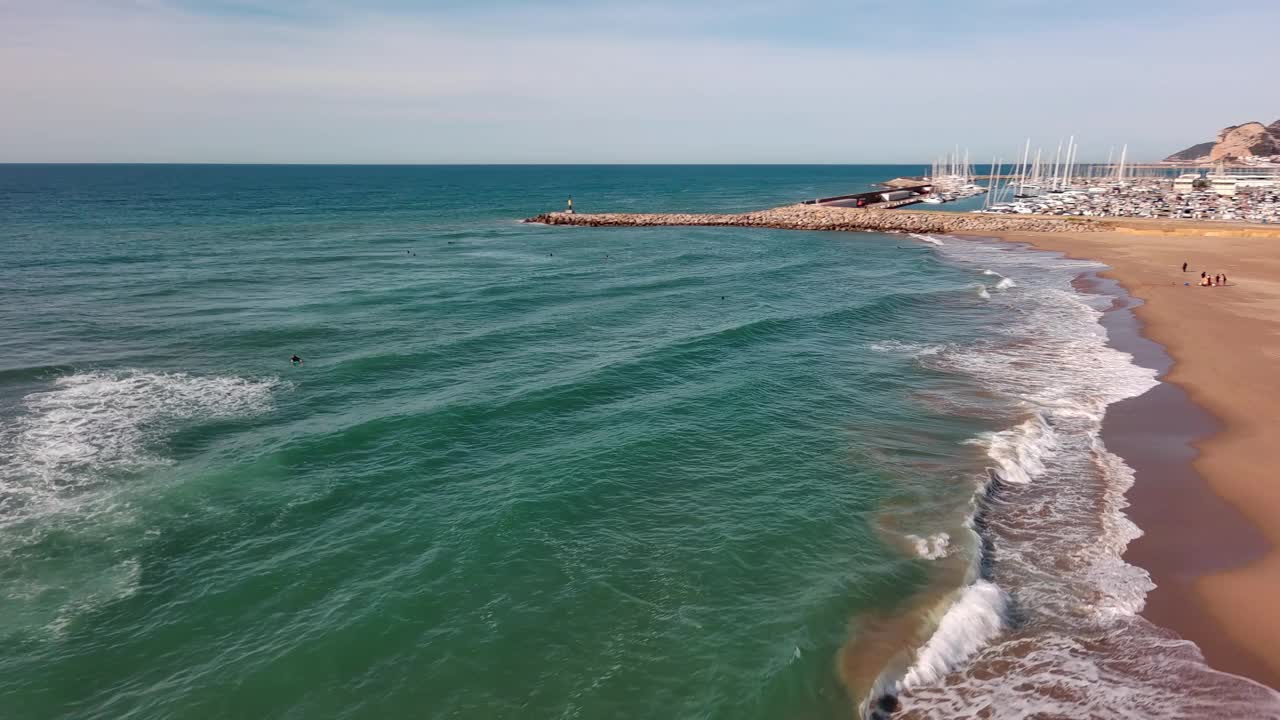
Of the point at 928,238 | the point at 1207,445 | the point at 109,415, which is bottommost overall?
the point at 109,415

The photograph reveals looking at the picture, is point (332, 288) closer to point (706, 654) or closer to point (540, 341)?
point (540, 341)

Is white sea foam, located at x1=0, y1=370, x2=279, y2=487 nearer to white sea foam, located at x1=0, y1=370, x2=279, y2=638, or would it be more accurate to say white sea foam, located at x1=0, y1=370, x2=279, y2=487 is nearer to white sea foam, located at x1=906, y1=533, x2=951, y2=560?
white sea foam, located at x1=0, y1=370, x2=279, y2=638

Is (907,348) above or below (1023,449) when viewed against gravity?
above

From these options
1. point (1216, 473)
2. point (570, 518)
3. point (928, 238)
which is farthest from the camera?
point (928, 238)

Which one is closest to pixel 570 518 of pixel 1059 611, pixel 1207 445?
pixel 1059 611

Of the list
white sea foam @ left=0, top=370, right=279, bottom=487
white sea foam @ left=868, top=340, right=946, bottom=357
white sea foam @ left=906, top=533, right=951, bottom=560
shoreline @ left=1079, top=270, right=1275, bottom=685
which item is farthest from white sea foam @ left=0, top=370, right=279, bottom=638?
white sea foam @ left=868, top=340, right=946, bottom=357

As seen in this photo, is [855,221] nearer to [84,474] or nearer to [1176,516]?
[1176,516]

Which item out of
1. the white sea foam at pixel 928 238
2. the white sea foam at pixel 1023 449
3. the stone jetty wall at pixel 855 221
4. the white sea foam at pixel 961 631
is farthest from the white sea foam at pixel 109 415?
the stone jetty wall at pixel 855 221
